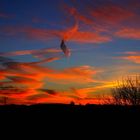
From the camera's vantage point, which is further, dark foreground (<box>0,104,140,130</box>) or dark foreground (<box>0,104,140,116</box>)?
dark foreground (<box>0,104,140,116</box>)

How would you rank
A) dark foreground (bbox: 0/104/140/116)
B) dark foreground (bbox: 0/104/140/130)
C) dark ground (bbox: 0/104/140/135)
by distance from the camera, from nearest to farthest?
dark ground (bbox: 0/104/140/135) < dark foreground (bbox: 0/104/140/130) < dark foreground (bbox: 0/104/140/116)

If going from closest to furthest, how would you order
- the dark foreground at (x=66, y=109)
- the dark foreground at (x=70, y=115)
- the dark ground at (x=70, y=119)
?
the dark ground at (x=70, y=119) < the dark foreground at (x=70, y=115) < the dark foreground at (x=66, y=109)

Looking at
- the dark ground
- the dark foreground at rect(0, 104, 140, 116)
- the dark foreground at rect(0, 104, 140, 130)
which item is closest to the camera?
the dark ground

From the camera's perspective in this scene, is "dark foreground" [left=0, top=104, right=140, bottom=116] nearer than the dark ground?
No

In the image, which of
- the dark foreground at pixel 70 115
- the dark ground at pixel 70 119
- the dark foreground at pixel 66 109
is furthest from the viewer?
the dark foreground at pixel 66 109

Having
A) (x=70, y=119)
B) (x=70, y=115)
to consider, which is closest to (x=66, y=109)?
(x=70, y=115)

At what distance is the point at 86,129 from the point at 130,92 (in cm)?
2577

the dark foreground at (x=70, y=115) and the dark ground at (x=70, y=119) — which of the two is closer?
the dark ground at (x=70, y=119)

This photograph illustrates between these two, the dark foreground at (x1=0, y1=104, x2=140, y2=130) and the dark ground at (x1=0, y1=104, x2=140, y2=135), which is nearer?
the dark ground at (x1=0, y1=104, x2=140, y2=135)

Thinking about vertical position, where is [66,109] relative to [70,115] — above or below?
above

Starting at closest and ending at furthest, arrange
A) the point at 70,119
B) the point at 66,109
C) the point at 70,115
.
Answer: the point at 70,119
the point at 70,115
the point at 66,109

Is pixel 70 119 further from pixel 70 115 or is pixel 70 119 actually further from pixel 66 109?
pixel 66 109

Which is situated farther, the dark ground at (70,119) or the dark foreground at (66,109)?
the dark foreground at (66,109)

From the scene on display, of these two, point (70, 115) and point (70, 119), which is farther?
point (70, 115)
